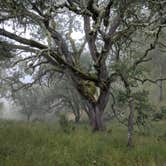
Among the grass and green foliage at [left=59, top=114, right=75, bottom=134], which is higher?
green foliage at [left=59, top=114, right=75, bottom=134]

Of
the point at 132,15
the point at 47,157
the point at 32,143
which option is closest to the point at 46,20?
the point at 132,15

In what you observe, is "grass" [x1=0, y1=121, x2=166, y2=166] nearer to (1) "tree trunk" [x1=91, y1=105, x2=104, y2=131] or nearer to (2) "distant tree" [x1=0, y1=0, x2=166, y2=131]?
(2) "distant tree" [x1=0, y1=0, x2=166, y2=131]

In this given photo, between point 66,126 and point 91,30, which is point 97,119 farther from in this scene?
point 91,30

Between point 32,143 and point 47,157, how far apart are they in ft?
7.12

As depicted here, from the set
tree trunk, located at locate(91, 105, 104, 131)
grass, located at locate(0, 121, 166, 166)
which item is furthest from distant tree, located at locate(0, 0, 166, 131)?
grass, located at locate(0, 121, 166, 166)

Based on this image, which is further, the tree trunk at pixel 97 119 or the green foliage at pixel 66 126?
the tree trunk at pixel 97 119

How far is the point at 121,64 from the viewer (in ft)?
43.7

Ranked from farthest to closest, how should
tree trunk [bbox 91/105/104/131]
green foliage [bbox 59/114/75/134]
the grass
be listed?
tree trunk [bbox 91/105/104/131]
green foliage [bbox 59/114/75/134]
the grass

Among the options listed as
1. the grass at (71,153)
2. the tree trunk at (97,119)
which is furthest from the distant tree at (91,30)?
the grass at (71,153)

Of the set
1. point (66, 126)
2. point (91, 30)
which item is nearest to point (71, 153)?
point (91, 30)

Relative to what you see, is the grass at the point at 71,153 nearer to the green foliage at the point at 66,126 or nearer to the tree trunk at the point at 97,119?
the green foliage at the point at 66,126

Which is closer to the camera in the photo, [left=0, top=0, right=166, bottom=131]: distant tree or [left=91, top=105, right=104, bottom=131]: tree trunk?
[left=0, top=0, right=166, bottom=131]: distant tree

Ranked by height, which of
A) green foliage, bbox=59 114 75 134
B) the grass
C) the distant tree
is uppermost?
the distant tree

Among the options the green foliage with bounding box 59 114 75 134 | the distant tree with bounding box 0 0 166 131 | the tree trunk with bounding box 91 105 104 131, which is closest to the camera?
the distant tree with bounding box 0 0 166 131
